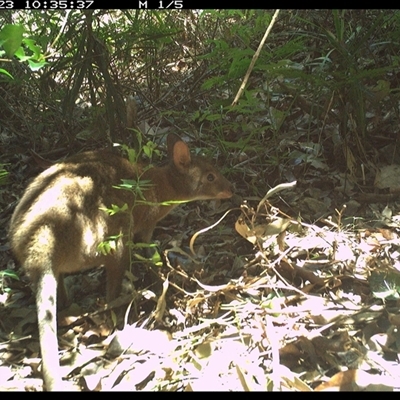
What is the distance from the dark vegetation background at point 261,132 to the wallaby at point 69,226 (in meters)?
0.33

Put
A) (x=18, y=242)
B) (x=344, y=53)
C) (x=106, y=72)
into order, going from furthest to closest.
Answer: (x=106, y=72) → (x=344, y=53) → (x=18, y=242)

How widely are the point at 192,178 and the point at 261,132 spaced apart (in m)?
0.76

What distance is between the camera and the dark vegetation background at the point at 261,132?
127 inches

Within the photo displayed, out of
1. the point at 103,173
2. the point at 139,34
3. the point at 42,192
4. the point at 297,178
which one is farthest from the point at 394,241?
the point at 139,34

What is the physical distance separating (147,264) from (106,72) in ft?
5.47

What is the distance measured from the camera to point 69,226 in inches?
140

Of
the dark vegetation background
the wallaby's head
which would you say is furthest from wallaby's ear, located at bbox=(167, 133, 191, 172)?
the dark vegetation background

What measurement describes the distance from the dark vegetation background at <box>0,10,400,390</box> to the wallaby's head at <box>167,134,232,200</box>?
6.9 inches

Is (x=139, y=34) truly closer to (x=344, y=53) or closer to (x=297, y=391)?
(x=344, y=53)

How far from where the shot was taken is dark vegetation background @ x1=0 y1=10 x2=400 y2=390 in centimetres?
323

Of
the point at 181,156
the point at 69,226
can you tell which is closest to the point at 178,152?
the point at 181,156

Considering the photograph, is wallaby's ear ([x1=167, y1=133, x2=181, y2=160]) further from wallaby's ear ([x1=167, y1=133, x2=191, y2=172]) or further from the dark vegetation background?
the dark vegetation background

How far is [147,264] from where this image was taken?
389 cm

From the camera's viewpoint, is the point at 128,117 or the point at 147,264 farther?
the point at 128,117
